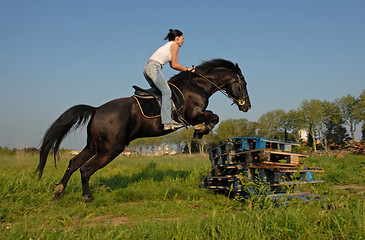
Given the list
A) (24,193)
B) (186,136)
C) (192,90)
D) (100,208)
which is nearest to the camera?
(100,208)

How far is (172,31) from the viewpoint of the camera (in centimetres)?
622

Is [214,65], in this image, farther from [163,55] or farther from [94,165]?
[94,165]

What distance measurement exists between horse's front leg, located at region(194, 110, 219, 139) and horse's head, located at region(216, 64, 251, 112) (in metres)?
0.91

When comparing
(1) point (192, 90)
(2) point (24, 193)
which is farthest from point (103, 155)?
(1) point (192, 90)

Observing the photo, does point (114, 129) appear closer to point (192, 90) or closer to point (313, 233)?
point (192, 90)

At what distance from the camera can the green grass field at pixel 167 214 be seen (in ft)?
10.3

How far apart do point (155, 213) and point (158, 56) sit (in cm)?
341

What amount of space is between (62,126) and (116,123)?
4.48ft

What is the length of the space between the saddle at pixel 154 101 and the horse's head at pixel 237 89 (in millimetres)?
1518

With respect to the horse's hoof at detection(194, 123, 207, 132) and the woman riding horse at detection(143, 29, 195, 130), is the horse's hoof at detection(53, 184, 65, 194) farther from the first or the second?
the horse's hoof at detection(194, 123, 207, 132)

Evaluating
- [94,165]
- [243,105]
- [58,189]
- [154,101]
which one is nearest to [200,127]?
[154,101]

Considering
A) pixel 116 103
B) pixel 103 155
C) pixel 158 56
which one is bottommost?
pixel 103 155

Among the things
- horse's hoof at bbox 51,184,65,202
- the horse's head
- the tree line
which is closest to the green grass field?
horse's hoof at bbox 51,184,65,202

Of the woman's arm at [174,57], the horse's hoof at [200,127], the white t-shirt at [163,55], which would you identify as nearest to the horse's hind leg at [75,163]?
the horse's hoof at [200,127]
